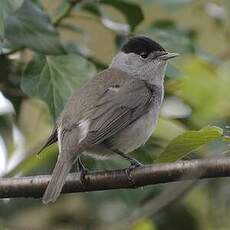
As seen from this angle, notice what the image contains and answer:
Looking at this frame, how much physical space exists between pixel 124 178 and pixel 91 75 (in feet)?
2.58

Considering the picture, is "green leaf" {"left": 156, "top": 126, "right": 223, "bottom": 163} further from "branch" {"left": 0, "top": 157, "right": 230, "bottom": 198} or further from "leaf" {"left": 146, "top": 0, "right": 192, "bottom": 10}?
"leaf" {"left": 146, "top": 0, "right": 192, "bottom": 10}

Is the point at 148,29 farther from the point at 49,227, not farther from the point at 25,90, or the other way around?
the point at 49,227

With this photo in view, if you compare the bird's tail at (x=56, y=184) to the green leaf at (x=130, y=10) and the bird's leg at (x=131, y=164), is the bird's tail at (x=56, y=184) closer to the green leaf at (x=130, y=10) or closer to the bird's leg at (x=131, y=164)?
the bird's leg at (x=131, y=164)

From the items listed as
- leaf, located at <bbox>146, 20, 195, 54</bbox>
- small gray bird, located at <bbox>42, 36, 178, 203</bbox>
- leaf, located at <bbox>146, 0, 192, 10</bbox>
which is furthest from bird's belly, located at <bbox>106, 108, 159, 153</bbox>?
leaf, located at <bbox>146, 0, 192, 10</bbox>

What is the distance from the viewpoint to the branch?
3242 millimetres

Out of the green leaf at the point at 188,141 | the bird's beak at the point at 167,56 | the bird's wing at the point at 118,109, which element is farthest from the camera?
the bird's beak at the point at 167,56

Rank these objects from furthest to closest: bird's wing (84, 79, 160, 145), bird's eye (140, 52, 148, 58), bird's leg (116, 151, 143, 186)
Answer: bird's eye (140, 52, 148, 58) < bird's wing (84, 79, 160, 145) < bird's leg (116, 151, 143, 186)

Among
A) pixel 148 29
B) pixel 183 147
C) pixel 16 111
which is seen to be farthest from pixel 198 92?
pixel 183 147

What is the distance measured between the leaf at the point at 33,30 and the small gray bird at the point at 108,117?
0.31 meters

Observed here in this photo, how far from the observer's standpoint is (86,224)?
5.71 meters

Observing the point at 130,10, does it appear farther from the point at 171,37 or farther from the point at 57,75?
the point at 57,75

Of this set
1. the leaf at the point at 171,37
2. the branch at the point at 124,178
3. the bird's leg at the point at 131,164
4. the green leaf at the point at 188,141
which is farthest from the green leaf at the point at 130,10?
the green leaf at the point at 188,141

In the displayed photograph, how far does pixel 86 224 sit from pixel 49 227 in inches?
10.7

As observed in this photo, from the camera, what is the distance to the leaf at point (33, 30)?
405cm
